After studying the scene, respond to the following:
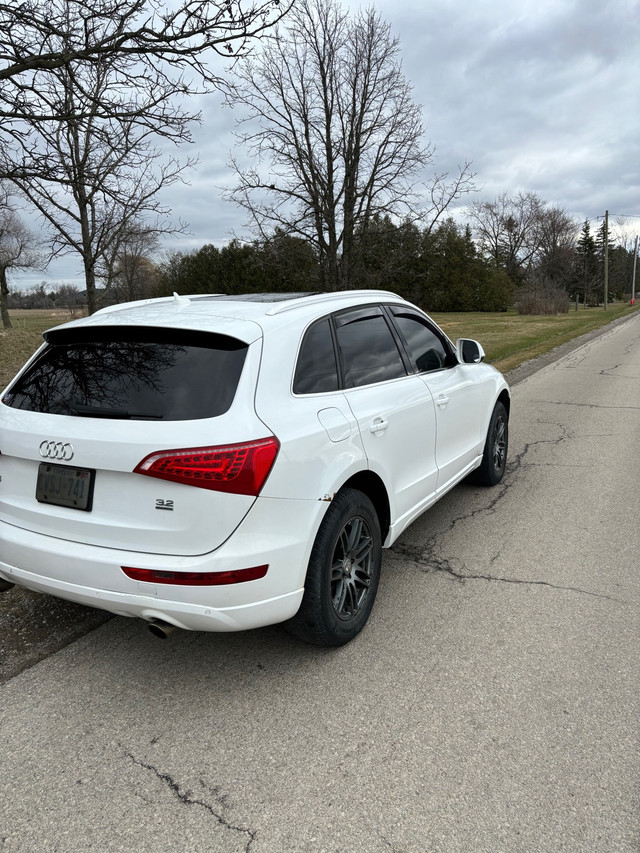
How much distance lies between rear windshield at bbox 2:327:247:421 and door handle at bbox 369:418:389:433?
86cm

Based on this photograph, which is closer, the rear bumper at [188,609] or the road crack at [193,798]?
the road crack at [193,798]

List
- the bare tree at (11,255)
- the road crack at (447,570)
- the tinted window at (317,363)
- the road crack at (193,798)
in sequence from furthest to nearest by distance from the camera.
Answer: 1. the bare tree at (11,255)
2. the road crack at (447,570)
3. the tinted window at (317,363)
4. the road crack at (193,798)

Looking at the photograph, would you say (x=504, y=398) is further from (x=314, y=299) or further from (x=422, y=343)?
(x=314, y=299)

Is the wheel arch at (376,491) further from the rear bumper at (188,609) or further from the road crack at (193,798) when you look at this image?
the road crack at (193,798)

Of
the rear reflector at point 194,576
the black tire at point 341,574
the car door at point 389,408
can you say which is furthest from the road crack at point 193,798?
A: the car door at point 389,408

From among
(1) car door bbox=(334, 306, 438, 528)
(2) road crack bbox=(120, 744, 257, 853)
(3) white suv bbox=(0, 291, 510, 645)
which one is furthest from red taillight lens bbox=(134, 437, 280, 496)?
(2) road crack bbox=(120, 744, 257, 853)

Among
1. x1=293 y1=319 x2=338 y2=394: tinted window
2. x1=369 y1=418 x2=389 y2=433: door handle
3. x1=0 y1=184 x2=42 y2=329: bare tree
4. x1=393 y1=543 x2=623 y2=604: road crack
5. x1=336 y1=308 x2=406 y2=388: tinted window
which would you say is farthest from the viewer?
x1=0 y1=184 x2=42 y2=329: bare tree

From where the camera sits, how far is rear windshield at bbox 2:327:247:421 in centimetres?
257

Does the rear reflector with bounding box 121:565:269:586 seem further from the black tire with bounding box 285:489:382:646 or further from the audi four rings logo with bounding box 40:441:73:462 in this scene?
the audi four rings logo with bounding box 40:441:73:462

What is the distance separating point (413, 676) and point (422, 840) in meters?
0.88

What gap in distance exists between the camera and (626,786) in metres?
2.19

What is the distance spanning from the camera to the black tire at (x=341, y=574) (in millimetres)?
2803

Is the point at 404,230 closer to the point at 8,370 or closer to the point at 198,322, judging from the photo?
the point at 8,370

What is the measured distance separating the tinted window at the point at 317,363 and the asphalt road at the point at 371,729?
1.33 m
